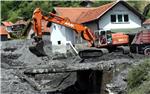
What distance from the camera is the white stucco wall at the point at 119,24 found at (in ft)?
144

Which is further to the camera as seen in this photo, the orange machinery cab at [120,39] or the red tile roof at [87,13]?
the red tile roof at [87,13]

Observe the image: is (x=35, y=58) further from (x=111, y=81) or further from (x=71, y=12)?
(x=71, y=12)

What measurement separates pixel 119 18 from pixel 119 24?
711mm

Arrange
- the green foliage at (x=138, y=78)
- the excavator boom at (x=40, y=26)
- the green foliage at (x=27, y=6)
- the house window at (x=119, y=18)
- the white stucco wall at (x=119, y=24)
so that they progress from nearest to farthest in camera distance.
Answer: the green foliage at (x=138, y=78) → the excavator boom at (x=40, y=26) → the white stucco wall at (x=119, y=24) → the house window at (x=119, y=18) → the green foliage at (x=27, y=6)

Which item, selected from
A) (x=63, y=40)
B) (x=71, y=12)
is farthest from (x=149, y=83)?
(x=71, y=12)

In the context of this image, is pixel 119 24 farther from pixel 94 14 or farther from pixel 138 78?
pixel 138 78

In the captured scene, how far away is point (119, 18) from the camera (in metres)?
45.1

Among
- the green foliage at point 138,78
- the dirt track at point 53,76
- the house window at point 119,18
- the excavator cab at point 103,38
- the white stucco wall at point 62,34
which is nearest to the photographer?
the green foliage at point 138,78

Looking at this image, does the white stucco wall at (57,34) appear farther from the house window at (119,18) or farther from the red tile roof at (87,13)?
the house window at (119,18)

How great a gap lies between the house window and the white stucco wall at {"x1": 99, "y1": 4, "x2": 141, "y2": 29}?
334 millimetres

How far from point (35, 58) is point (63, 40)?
1340 cm

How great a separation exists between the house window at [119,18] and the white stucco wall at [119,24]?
0.33 m

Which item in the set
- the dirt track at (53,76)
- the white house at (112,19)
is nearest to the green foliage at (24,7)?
the white house at (112,19)

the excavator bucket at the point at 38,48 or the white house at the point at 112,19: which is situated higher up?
Answer: the white house at the point at 112,19
